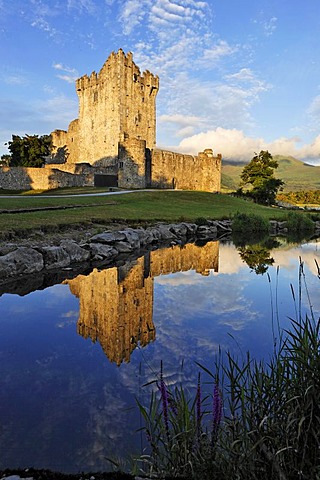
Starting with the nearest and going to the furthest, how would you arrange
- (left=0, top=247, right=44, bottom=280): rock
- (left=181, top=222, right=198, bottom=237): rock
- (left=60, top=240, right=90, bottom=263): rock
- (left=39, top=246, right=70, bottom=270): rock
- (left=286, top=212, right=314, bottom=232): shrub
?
(left=0, top=247, right=44, bottom=280): rock < (left=39, top=246, right=70, bottom=270): rock < (left=60, top=240, right=90, bottom=263): rock < (left=181, top=222, right=198, bottom=237): rock < (left=286, top=212, right=314, bottom=232): shrub

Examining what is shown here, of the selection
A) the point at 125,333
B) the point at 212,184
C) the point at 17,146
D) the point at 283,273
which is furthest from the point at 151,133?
the point at 125,333

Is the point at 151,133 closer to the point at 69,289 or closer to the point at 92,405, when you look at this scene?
the point at 69,289

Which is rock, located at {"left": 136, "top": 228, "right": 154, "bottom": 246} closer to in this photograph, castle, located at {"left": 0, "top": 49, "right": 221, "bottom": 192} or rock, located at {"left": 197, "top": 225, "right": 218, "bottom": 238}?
rock, located at {"left": 197, "top": 225, "right": 218, "bottom": 238}

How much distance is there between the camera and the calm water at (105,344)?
283 cm

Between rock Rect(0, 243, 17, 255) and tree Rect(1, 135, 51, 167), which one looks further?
tree Rect(1, 135, 51, 167)

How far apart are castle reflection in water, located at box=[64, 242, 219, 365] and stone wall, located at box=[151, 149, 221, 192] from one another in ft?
109

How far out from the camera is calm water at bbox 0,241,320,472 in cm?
283

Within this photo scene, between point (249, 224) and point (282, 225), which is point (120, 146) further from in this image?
point (249, 224)

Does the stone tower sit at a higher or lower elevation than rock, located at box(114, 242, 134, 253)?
higher

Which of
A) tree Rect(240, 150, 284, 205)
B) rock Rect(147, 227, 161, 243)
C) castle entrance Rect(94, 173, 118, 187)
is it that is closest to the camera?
rock Rect(147, 227, 161, 243)

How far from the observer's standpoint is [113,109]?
152 feet

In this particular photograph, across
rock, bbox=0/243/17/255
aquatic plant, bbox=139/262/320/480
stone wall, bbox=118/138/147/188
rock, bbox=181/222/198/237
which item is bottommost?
rock, bbox=181/222/198/237

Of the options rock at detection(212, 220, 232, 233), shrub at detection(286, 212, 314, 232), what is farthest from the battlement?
shrub at detection(286, 212, 314, 232)

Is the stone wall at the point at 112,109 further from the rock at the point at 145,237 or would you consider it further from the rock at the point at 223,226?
the rock at the point at 145,237
